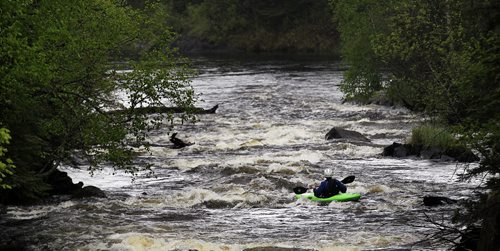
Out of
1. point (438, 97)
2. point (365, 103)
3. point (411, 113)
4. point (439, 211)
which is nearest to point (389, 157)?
point (438, 97)

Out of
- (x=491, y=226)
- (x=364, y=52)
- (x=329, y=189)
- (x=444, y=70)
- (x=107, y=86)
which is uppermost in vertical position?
(x=107, y=86)

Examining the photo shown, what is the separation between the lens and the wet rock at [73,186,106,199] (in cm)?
2402

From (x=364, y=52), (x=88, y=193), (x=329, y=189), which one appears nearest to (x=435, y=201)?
(x=329, y=189)

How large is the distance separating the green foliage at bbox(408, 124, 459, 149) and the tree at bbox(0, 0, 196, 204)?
10.9 metres

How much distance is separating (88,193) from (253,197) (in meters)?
4.74

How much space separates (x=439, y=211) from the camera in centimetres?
2127

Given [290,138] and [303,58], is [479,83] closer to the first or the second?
[290,138]

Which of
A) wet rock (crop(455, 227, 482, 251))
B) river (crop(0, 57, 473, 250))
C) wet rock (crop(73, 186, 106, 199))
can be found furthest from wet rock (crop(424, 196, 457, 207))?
wet rock (crop(73, 186, 106, 199))

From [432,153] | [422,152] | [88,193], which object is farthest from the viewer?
[422,152]

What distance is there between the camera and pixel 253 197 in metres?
23.9

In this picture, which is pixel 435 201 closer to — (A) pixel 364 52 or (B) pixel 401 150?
(B) pixel 401 150

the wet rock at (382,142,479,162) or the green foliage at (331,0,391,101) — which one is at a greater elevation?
the green foliage at (331,0,391,101)

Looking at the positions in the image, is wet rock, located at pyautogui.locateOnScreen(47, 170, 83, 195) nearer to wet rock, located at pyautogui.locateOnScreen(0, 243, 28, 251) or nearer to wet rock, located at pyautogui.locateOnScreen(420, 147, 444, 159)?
wet rock, located at pyautogui.locateOnScreen(0, 243, 28, 251)

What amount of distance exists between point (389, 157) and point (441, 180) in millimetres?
4846
